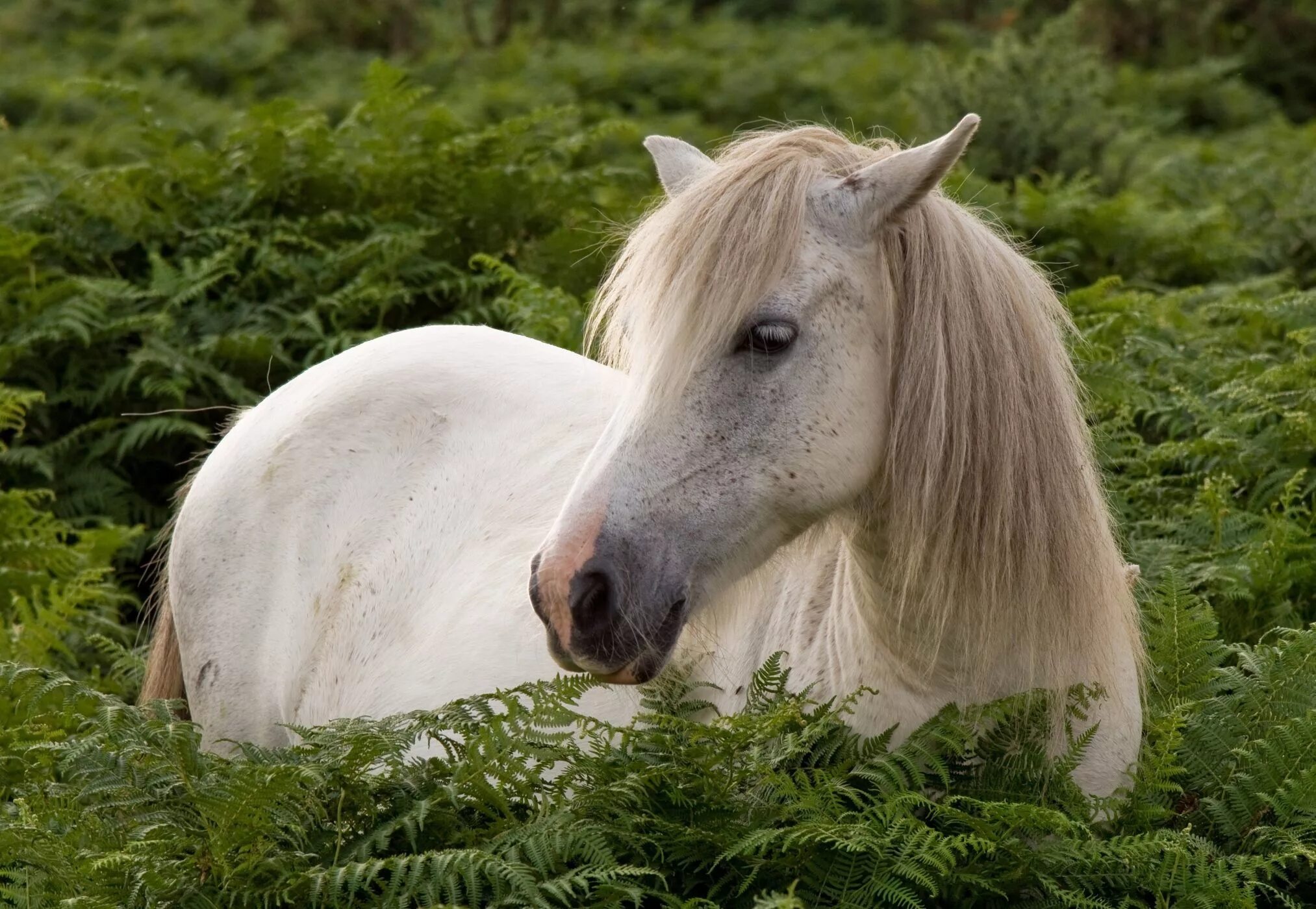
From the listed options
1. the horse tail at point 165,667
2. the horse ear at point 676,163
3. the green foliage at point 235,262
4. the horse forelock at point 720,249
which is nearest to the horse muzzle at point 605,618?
the horse forelock at point 720,249

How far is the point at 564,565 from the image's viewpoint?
2447mm

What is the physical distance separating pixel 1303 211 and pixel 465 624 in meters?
6.08

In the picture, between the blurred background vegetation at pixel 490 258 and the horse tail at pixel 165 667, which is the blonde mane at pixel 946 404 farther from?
the horse tail at pixel 165 667

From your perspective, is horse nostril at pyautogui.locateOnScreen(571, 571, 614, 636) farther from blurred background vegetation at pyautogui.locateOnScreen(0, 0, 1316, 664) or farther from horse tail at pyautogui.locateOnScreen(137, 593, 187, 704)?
horse tail at pyautogui.locateOnScreen(137, 593, 187, 704)

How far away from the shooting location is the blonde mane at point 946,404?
2561 mm

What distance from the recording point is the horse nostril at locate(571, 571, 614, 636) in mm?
2441

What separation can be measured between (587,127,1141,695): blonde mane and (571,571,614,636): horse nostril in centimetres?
37

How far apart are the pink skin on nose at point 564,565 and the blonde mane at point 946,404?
0.97 ft

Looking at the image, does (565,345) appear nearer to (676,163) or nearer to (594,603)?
(676,163)

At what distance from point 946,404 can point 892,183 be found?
0.42 meters

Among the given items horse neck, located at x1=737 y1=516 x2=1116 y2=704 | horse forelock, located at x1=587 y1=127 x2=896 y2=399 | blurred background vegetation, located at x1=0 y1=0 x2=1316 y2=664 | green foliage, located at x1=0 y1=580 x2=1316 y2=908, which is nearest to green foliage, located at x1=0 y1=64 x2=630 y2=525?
blurred background vegetation, located at x1=0 y1=0 x2=1316 y2=664

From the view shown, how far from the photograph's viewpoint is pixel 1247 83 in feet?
50.8

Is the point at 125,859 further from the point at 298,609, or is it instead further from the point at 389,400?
the point at 389,400

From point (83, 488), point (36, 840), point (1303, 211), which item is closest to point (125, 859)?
point (36, 840)
